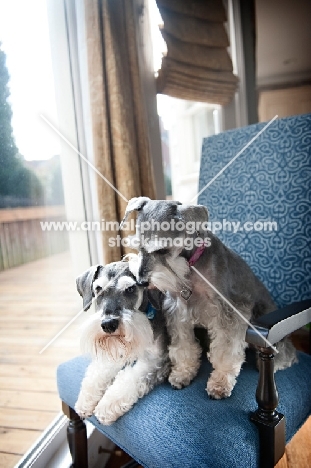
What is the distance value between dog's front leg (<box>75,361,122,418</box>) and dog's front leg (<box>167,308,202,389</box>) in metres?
0.18

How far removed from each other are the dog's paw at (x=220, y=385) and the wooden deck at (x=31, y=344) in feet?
2.00

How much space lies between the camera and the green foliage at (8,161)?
50.1 inches

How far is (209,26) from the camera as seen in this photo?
8.30 feet

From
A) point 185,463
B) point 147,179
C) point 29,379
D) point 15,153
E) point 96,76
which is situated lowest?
point 29,379

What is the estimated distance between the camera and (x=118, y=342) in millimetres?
887

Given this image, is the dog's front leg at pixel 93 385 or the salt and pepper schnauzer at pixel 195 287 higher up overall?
the salt and pepper schnauzer at pixel 195 287

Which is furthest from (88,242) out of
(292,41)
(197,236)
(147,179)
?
(292,41)

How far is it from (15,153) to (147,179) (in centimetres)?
59

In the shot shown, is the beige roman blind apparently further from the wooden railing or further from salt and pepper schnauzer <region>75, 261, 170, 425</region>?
salt and pepper schnauzer <region>75, 261, 170, 425</region>

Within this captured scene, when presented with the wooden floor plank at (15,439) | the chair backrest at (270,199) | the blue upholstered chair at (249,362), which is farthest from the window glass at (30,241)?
the chair backrest at (270,199)

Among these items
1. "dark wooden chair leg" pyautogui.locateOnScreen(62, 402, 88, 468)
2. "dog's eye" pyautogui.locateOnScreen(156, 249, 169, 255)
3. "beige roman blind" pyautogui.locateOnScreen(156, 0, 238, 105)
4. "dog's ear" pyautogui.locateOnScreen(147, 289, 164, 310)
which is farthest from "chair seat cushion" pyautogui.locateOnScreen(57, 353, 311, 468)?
"beige roman blind" pyautogui.locateOnScreen(156, 0, 238, 105)

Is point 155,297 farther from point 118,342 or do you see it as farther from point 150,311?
point 118,342

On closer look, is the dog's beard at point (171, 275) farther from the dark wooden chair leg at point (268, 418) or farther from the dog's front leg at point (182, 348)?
the dark wooden chair leg at point (268, 418)

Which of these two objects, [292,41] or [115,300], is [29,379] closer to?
[115,300]
